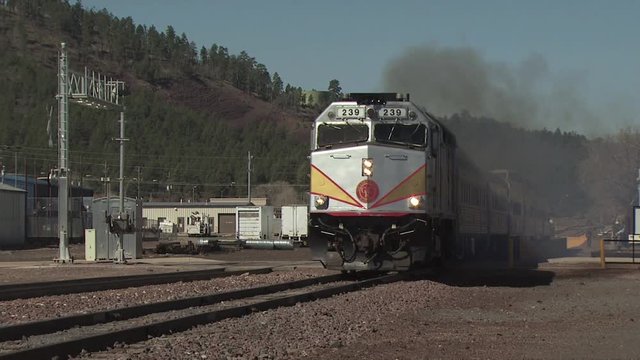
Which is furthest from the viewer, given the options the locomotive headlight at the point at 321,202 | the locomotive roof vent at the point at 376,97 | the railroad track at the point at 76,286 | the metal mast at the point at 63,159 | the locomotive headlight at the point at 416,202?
the metal mast at the point at 63,159

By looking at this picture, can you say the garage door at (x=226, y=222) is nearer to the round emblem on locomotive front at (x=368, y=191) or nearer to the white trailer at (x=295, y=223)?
the white trailer at (x=295, y=223)

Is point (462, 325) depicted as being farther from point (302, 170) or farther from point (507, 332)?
point (302, 170)

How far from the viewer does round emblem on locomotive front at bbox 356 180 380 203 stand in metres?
19.1

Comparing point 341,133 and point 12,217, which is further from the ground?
point 341,133

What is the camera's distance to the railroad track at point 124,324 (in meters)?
9.29

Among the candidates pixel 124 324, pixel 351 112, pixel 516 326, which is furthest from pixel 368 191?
pixel 124 324

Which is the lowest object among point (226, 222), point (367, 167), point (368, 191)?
point (226, 222)

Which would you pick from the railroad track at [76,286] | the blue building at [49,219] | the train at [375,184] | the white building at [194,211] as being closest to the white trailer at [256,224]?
the blue building at [49,219]

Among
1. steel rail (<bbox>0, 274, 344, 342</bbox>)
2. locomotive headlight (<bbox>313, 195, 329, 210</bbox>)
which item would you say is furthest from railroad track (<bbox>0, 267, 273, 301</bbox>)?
locomotive headlight (<bbox>313, 195, 329, 210</bbox>)

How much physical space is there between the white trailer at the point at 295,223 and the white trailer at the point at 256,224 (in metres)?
2.55

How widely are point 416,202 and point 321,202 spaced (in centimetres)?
227

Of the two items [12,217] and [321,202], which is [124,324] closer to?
[321,202]

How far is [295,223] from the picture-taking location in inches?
2569

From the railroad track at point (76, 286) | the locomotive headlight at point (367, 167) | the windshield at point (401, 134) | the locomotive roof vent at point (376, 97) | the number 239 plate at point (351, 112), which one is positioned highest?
the locomotive roof vent at point (376, 97)
